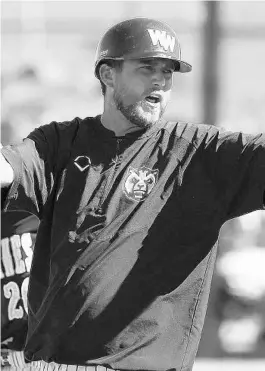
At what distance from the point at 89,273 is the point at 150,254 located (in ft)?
0.78

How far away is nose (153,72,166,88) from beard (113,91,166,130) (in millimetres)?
83

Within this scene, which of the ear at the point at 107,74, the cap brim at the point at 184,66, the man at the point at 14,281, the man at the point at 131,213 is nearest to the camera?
the man at the point at 131,213

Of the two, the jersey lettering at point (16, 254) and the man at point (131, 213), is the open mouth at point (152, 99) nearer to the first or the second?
the man at point (131, 213)

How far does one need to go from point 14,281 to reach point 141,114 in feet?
5.02

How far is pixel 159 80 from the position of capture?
3.61 m

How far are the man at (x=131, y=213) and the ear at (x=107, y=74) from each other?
0.10 m

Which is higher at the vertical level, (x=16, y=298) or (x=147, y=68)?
(x=147, y=68)

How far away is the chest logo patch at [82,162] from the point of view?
142 inches

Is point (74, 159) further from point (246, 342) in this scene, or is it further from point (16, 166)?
point (246, 342)

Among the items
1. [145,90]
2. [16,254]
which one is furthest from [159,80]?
[16,254]

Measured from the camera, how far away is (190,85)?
32.2 feet

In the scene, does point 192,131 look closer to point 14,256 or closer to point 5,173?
point 5,173

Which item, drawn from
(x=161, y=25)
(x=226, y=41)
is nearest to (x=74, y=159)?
(x=161, y=25)

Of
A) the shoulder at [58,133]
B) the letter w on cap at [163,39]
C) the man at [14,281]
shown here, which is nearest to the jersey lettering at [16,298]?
the man at [14,281]
